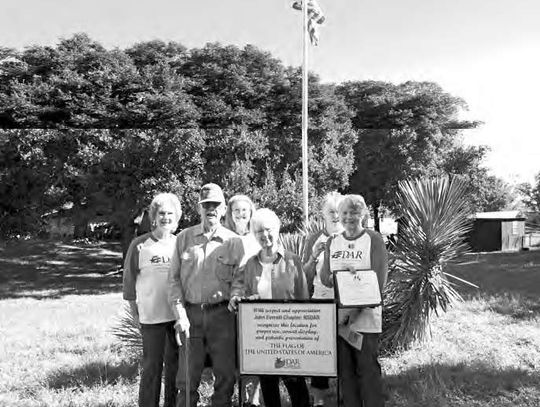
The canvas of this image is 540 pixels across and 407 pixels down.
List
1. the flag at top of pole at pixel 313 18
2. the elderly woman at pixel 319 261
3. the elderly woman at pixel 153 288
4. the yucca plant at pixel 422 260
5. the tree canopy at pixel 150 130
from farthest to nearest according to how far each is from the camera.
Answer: the tree canopy at pixel 150 130, the flag at top of pole at pixel 313 18, the yucca plant at pixel 422 260, the elderly woman at pixel 319 261, the elderly woman at pixel 153 288

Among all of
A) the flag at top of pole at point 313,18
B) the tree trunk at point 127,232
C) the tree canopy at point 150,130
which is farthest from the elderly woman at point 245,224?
the tree trunk at point 127,232

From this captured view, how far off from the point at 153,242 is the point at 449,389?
293cm

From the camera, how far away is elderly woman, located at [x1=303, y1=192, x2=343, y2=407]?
477 cm

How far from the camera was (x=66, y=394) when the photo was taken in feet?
18.0

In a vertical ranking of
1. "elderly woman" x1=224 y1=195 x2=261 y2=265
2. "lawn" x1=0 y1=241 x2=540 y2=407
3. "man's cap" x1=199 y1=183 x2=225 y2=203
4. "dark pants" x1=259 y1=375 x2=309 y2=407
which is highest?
"man's cap" x1=199 y1=183 x2=225 y2=203

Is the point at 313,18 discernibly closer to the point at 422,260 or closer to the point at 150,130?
the point at 150,130

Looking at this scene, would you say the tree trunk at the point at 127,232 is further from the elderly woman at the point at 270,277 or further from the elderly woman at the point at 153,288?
the elderly woman at the point at 270,277

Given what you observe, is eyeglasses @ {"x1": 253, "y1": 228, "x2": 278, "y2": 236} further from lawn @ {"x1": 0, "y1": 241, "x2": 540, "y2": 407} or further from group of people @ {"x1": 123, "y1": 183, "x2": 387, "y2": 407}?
lawn @ {"x1": 0, "y1": 241, "x2": 540, "y2": 407}

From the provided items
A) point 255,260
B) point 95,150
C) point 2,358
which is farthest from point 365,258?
point 95,150

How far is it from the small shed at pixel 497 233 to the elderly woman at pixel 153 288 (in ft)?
113

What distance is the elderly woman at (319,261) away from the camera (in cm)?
477

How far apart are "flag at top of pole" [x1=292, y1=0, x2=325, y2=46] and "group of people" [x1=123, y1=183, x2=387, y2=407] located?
13.8 m

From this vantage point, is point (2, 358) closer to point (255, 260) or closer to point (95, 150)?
point (255, 260)

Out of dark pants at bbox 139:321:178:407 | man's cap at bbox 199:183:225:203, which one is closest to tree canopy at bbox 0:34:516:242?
dark pants at bbox 139:321:178:407
